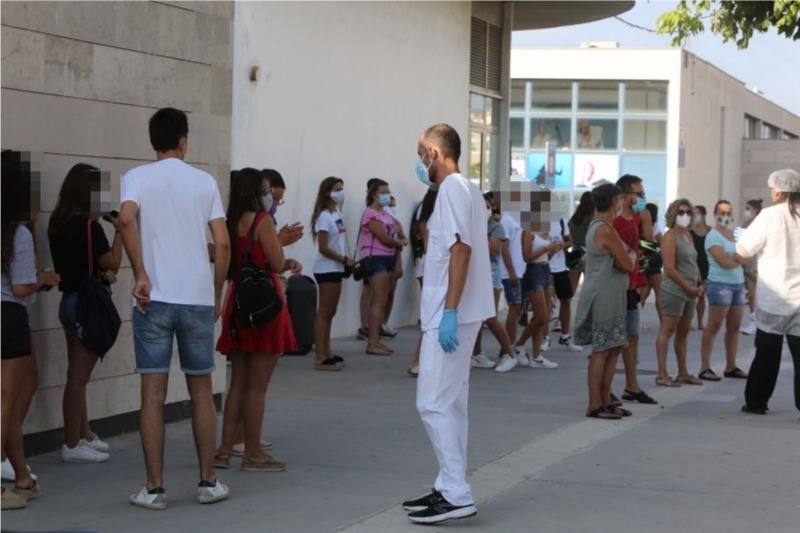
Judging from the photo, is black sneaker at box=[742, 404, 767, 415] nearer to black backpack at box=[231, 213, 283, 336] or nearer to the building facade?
black backpack at box=[231, 213, 283, 336]

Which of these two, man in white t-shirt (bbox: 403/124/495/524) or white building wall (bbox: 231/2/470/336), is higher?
white building wall (bbox: 231/2/470/336)

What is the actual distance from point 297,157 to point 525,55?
2634 centimetres

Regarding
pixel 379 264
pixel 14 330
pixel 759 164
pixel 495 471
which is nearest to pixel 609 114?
pixel 759 164

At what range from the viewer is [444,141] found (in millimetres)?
6621

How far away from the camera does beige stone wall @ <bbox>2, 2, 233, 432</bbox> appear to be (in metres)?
7.73

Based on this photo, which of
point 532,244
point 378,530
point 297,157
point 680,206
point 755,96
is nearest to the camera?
point 378,530

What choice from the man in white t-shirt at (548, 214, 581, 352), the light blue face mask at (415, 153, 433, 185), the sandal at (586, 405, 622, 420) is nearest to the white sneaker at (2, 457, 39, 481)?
the light blue face mask at (415, 153, 433, 185)

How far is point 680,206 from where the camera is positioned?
40.0ft

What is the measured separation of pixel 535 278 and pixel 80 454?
6.29 meters

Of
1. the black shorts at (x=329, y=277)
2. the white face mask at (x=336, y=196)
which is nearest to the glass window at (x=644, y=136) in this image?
the white face mask at (x=336, y=196)

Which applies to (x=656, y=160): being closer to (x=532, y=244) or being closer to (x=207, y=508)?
(x=532, y=244)

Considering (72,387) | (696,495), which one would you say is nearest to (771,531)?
(696,495)

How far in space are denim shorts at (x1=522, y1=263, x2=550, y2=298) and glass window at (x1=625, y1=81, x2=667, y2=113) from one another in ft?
87.0

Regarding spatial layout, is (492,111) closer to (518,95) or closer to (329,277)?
(329,277)
